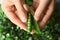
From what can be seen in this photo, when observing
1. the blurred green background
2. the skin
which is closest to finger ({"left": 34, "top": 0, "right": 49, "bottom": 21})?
the skin

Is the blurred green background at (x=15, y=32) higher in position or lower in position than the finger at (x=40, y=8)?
lower

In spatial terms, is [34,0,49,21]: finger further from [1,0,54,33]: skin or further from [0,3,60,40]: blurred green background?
[0,3,60,40]: blurred green background

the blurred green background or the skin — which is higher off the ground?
the skin

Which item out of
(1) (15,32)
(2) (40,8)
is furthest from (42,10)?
(1) (15,32)

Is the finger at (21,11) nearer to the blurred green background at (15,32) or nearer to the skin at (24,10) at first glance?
the skin at (24,10)

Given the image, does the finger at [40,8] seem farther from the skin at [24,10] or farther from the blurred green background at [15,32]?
the blurred green background at [15,32]

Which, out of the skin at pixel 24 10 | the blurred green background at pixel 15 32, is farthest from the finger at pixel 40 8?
the blurred green background at pixel 15 32

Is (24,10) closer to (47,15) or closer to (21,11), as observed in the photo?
(21,11)

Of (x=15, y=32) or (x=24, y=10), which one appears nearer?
(x=24, y=10)

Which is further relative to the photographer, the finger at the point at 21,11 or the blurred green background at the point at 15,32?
the blurred green background at the point at 15,32

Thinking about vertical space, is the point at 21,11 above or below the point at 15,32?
above
